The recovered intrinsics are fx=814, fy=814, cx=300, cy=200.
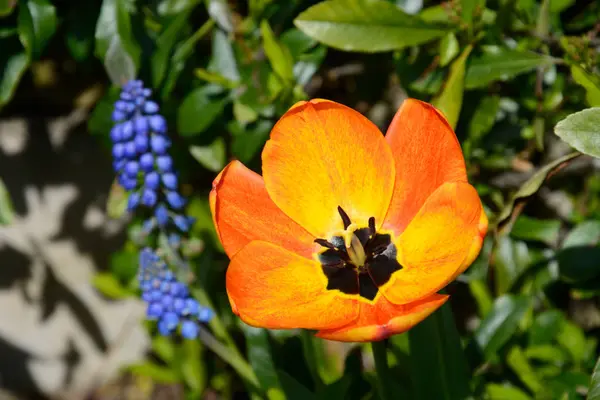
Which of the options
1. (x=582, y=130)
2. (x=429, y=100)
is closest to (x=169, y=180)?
(x=429, y=100)

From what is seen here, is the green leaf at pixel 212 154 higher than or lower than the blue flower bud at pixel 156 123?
lower

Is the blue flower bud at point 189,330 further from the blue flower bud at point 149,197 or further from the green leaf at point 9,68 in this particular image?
the green leaf at point 9,68

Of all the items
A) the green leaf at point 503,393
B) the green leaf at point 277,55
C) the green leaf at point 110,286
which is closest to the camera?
the green leaf at point 277,55

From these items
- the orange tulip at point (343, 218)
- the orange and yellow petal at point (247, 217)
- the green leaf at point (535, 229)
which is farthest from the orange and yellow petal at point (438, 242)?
the green leaf at point (535, 229)

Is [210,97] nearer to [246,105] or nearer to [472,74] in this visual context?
[246,105]

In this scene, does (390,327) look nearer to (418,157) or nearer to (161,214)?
(418,157)

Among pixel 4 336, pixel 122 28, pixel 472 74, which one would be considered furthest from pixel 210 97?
pixel 4 336

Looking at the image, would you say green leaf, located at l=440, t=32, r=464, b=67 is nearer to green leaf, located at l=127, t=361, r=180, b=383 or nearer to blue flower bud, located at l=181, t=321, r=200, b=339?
blue flower bud, located at l=181, t=321, r=200, b=339
